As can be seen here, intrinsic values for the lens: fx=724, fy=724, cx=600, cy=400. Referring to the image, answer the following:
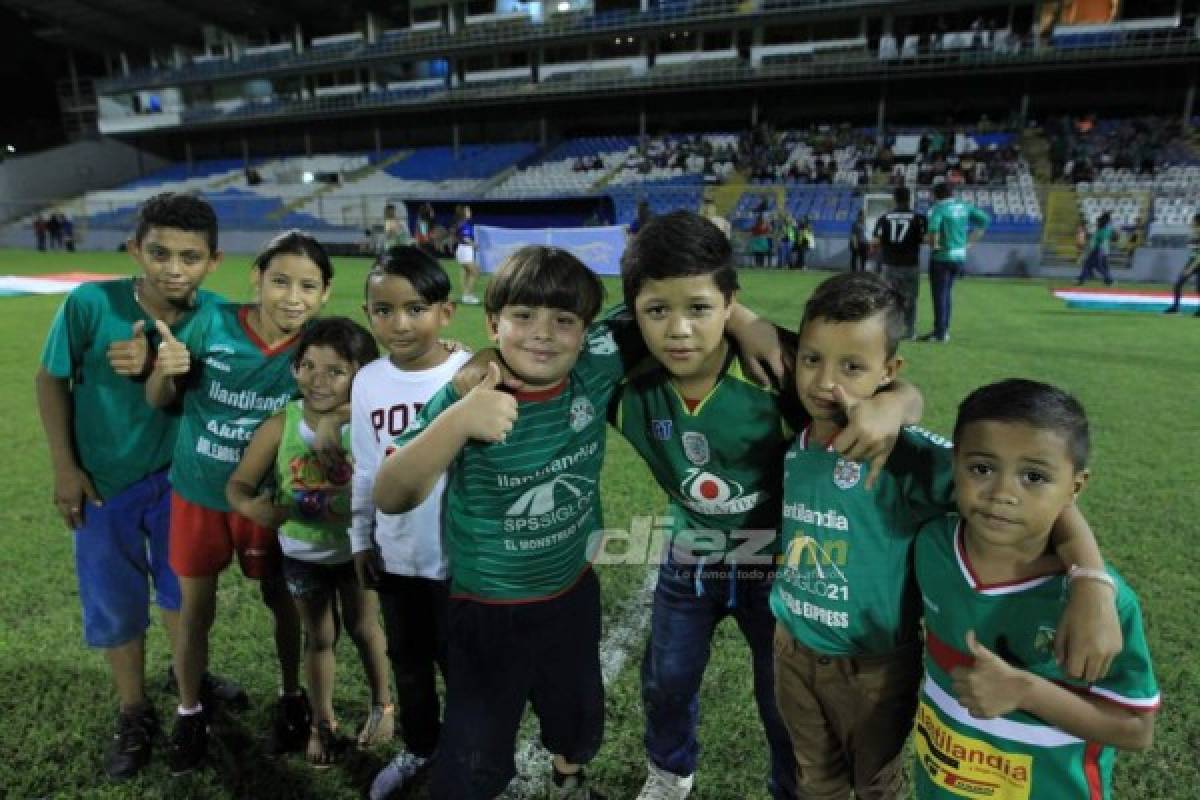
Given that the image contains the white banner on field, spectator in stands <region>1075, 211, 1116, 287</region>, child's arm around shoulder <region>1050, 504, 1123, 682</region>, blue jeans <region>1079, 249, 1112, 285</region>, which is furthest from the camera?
the white banner on field

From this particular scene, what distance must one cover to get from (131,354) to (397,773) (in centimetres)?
161

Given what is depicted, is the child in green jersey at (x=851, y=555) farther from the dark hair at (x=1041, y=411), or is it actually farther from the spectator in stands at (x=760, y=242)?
the spectator in stands at (x=760, y=242)

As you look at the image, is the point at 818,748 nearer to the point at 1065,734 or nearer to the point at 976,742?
the point at 976,742

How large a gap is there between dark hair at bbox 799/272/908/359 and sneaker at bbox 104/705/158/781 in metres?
2.61

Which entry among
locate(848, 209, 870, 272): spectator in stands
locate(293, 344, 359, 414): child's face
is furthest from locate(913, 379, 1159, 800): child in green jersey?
locate(848, 209, 870, 272): spectator in stands

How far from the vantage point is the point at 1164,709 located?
8.77ft

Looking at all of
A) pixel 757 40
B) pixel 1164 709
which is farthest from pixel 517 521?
pixel 757 40

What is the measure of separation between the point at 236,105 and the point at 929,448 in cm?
5129

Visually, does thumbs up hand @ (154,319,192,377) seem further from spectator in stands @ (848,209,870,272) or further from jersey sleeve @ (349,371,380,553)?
spectator in stands @ (848,209,870,272)

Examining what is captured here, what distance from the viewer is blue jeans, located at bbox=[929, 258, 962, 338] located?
950cm

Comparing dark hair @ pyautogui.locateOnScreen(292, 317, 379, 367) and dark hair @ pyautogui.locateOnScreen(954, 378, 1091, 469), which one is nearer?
dark hair @ pyautogui.locateOnScreen(954, 378, 1091, 469)

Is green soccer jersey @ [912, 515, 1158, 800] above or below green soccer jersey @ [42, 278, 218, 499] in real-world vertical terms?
below

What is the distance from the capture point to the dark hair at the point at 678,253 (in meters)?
1.82

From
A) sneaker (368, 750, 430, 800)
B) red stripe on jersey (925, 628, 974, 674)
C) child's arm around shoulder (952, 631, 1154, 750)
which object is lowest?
sneaker (368, 750, 430, 800)
